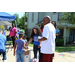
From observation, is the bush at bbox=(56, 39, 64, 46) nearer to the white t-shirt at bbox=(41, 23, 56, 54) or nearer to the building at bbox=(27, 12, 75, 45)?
the building at bbox=(27, 12, 75, 45)

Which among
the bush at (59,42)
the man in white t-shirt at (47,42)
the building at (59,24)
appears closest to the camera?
the man in white t-shirt at (47,42)

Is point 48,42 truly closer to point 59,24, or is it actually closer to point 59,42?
point 59,42

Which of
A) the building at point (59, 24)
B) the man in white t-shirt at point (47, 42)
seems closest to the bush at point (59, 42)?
the building at point (59, 24)

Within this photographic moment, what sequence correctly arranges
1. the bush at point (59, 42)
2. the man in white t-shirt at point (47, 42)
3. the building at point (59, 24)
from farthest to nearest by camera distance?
the building at point (59, 24), the bush at point (59, 42), the man in white t-shirt at point (47, 42)

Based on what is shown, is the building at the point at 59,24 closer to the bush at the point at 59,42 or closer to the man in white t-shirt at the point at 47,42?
the bush at the point at 59,42

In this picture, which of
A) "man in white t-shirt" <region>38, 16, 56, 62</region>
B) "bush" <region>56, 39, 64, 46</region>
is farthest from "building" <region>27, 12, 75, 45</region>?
"man in white t-shirt" <region>38, 16, 56, 62</region>

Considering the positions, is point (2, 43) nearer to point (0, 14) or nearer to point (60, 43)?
point (0, 14)

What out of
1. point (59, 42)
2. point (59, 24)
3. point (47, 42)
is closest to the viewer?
point (47, 42)

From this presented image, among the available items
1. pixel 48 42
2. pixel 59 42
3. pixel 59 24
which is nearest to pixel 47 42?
pixel 48 42

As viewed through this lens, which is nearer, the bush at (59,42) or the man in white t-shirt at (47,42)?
the man in white t-shirt at (47,42)

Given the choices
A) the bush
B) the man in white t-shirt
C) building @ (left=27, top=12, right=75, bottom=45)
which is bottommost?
the bush

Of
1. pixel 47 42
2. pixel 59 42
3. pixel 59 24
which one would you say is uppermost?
pixel 59 24
